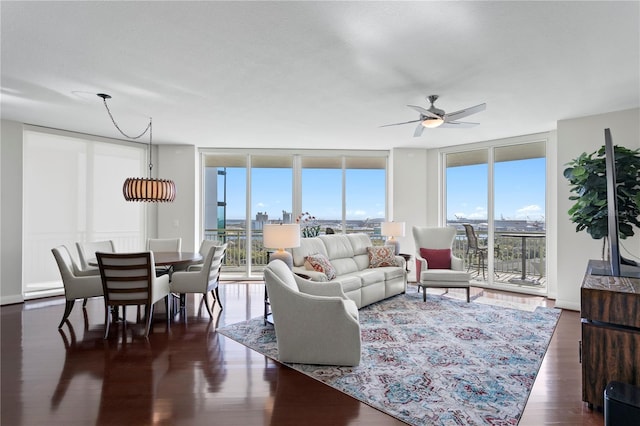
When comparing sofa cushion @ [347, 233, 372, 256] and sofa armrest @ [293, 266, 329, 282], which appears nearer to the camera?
sofa armrest @ [293, 266, 329, 282]

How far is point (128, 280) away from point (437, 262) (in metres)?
4.48

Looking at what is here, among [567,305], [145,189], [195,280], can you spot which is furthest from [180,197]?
[567,305]

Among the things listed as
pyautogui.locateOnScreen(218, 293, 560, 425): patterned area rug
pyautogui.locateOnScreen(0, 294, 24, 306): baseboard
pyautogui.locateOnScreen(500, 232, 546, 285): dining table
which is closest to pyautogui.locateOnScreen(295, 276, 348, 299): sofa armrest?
pyautogui.locateOnScreen(218, 293, 560, 425): patterned area rug

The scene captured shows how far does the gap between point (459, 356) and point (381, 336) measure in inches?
31.8

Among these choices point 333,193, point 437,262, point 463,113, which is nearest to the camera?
point 463,113

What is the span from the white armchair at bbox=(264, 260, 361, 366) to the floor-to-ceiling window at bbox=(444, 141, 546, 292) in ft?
14.4

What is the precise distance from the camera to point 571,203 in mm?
4676

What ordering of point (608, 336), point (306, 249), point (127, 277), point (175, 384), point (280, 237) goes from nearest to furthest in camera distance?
point (608, 336) → point (175, 384) → point (127, 277) → point (280, 237) → point (306, 249)

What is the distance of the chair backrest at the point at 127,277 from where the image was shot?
11.3ft

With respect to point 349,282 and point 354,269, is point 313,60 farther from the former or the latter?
point 354,269

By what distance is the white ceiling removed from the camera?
7.25ft

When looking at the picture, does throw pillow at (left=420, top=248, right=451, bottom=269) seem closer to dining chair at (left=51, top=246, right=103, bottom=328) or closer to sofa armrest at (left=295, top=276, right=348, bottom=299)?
sofa armrest at (left=295, top=276, right=348, bottom=299)

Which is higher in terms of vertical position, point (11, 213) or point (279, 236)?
point (11, 213)

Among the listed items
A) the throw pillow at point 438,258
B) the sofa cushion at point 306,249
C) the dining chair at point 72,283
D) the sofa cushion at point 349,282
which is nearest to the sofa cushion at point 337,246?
the sofa cushion at point 306,249
